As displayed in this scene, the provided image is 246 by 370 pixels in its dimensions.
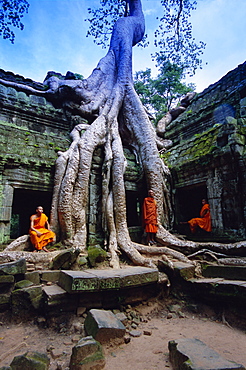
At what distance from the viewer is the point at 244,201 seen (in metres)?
4.91

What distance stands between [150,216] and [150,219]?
82 millimetres

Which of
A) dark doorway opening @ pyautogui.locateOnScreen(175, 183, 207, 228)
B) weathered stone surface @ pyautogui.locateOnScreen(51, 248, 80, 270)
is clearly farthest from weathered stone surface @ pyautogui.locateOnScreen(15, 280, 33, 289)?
dark doorway opening @ pyautogui.locateOnScreen(175, 183, 207, 228)

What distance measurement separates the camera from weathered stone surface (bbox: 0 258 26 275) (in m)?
3.08

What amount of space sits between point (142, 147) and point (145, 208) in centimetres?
186

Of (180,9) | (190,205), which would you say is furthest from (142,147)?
(180,9)

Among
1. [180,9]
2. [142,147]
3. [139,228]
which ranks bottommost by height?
[139,228]

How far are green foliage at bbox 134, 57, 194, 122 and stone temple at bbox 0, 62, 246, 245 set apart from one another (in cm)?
623

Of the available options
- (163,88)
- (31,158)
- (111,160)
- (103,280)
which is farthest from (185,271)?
(163,88)

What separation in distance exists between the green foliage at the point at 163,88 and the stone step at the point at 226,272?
10.9 meters

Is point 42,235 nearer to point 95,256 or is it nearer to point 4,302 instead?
point 95,256

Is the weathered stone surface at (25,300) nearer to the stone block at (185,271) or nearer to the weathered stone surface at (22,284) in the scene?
the weathered stone surface at (22,284)

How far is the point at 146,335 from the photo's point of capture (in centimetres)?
255

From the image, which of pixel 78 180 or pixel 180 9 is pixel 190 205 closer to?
pixel 78 180

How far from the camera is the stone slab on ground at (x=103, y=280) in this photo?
2.73 m
